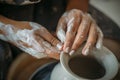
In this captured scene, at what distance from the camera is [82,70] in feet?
3.40

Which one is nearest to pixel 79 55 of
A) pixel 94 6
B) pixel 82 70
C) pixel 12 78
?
pixel 82 70

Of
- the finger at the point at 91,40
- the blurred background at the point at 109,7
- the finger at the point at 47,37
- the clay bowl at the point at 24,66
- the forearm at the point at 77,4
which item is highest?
the finger at the point at 91,40

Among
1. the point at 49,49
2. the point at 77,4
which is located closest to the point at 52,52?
the point at 49,49

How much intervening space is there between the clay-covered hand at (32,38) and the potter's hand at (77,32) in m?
0.06

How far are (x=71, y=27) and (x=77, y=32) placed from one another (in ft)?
0.12

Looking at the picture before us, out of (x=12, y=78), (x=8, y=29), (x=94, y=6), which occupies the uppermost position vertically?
(x=8, y=29)

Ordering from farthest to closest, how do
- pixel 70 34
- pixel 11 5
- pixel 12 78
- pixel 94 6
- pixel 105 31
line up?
pixel 94 6, pixel 105 31, pixel 11 5, pixel 12 78, pixel 70 34

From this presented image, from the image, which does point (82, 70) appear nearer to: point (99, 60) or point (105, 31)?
point (99, 60)

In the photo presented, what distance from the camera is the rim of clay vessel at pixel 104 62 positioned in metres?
0.97

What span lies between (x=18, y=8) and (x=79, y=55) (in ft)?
1.67

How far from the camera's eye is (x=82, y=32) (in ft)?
3.91

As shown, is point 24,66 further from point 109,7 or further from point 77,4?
point 109,7

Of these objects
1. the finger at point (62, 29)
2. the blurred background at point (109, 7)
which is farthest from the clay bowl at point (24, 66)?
Result: the blurred background at point (109, 7)

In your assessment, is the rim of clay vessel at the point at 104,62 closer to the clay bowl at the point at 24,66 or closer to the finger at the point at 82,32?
the finger at the point at 82,32
